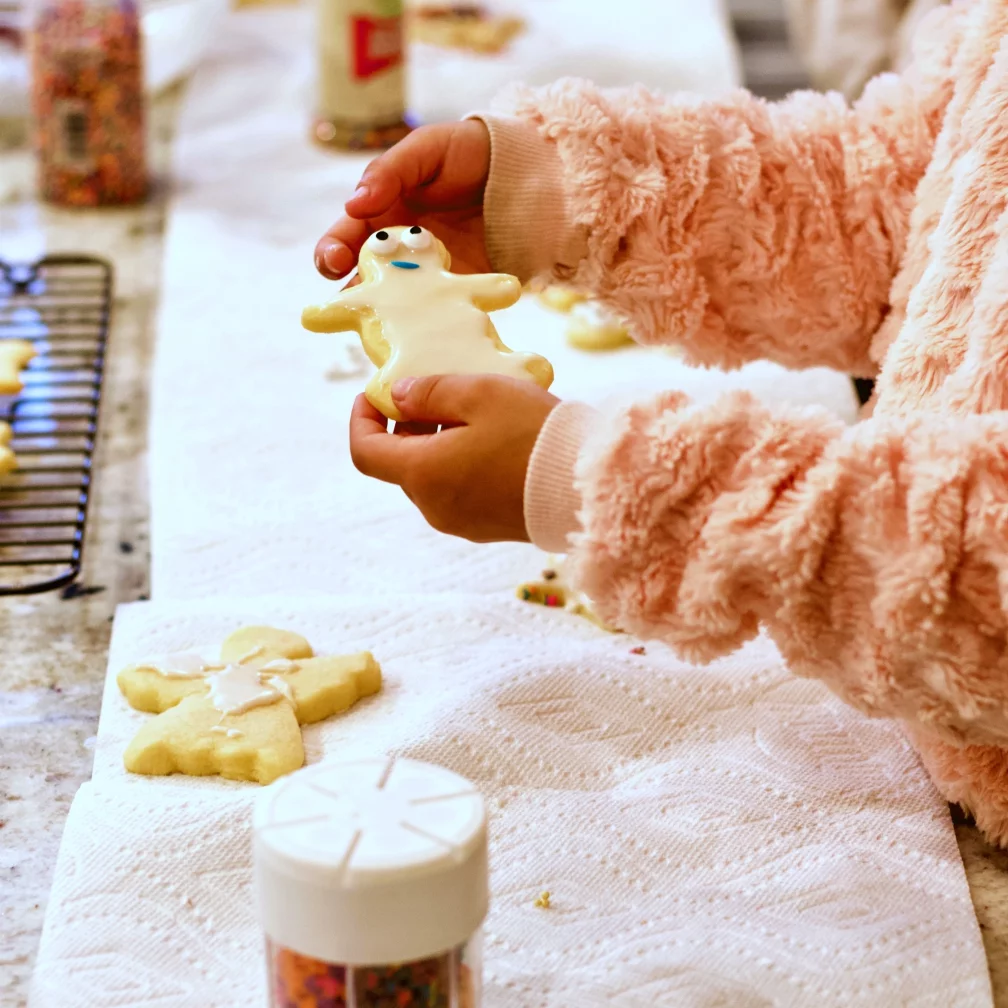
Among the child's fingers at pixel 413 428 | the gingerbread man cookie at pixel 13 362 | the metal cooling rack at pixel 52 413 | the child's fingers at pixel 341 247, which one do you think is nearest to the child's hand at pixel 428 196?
the child's fingers at pixel 341 247

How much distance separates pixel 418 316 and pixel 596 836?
26 centimetres

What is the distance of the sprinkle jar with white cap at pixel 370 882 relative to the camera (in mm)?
452

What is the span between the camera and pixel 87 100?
1384 mm

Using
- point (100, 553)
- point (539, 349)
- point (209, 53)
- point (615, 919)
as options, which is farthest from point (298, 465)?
point (209, 53)

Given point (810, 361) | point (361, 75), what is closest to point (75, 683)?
point (810, 361)

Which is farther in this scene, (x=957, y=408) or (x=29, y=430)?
(x=29, y=430)

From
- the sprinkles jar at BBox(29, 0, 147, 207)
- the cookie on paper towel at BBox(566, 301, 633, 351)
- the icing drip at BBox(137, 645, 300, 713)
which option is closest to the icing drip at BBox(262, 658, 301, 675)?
the icing drip at BBox(137, 645, 300, 713)

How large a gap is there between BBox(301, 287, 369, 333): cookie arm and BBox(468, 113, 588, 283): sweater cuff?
0.41 feet

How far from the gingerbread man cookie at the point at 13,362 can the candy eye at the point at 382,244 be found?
15.4 inches

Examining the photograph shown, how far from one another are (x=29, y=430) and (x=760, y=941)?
2.09 feet

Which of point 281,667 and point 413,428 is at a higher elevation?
point 413,428

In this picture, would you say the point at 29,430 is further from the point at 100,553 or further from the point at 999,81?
the point at 999,81

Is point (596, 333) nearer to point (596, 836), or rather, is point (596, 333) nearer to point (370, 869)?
point (596, 836)

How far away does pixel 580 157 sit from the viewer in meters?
0.80
